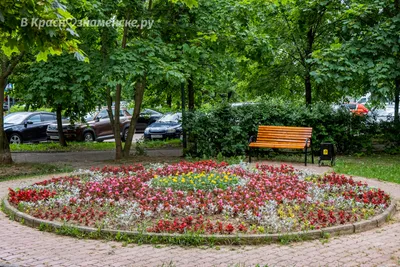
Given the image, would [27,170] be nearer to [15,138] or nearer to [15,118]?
[15,138]

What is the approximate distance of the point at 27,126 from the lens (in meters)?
23.9

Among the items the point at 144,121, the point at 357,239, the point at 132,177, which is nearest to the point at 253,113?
the point at 132,177

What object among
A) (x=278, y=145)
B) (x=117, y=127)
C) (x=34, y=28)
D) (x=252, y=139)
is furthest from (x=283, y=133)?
(x=34, y=28)

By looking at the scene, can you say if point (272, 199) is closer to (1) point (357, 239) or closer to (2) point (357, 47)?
(1) point (357, 239)

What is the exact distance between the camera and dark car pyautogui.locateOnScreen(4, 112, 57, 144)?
2327 cm

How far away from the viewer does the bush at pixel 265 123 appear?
53.3 ft

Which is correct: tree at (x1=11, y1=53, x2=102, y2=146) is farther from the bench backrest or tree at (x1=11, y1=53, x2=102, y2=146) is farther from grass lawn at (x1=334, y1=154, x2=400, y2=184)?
grass lawn at (x1=334, y1=154, x2=400, y2=184)

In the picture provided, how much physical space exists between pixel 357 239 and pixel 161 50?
8.82m

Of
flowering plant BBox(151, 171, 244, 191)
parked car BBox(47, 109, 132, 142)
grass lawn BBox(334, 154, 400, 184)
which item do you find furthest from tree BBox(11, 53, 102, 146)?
parked car BBox(47, 109, 132, 142)

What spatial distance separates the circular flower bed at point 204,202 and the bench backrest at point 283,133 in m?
4.25

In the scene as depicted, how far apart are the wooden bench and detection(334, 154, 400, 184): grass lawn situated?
1239mm

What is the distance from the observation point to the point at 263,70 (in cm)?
2108

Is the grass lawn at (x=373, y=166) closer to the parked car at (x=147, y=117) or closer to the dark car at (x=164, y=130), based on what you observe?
the dark car at (x=164, y=130)

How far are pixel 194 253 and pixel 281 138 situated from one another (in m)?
9.98
